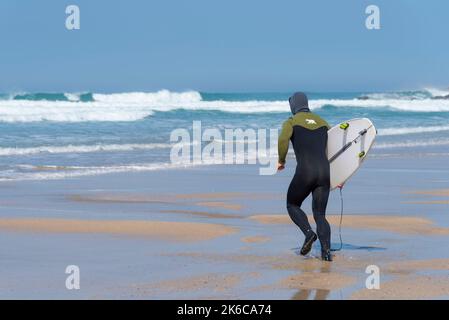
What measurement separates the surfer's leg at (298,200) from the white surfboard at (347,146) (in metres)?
0.36

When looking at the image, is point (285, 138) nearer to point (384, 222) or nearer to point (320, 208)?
point (320, 208)

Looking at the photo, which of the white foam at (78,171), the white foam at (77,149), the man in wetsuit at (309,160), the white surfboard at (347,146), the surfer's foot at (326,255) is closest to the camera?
the surfer's foot at (326,255)

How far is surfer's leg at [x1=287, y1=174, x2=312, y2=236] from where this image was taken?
7.57 m

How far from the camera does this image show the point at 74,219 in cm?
948

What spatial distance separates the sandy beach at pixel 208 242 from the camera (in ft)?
20.9

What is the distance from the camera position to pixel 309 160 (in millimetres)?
7539

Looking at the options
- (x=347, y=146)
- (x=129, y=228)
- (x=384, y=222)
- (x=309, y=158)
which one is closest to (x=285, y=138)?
(x=309, y=158)

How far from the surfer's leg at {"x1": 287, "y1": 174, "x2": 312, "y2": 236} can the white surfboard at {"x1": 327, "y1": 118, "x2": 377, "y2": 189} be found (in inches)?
14.0

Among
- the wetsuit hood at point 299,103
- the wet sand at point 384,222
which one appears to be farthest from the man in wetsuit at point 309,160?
the wet sand at point 384,222

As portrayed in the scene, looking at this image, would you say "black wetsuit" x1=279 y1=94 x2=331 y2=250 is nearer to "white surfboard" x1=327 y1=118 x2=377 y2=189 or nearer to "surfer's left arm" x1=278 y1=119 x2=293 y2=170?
"surfer's left arm" x1=278 y1=119 x2=293 y2=170

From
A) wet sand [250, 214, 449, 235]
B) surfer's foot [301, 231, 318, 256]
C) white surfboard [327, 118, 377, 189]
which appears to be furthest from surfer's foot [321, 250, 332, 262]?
wet sand [250, 214, 449, 235]

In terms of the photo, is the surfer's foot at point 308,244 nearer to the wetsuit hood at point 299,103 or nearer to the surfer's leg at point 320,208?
the surfer's leg at point 320,208
